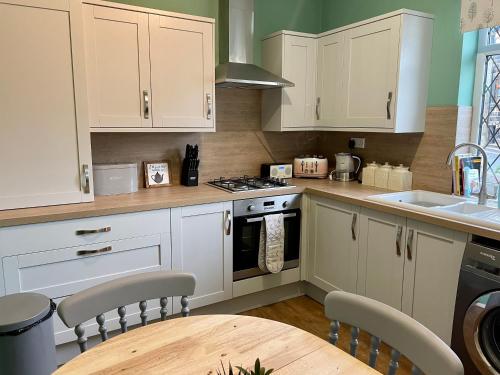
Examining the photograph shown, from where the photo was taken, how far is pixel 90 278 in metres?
2.18

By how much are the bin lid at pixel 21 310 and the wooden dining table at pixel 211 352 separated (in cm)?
63

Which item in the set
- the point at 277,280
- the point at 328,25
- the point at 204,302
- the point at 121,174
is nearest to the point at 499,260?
the point at 277,280

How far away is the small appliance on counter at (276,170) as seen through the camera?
3.27m

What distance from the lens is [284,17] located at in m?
3.36

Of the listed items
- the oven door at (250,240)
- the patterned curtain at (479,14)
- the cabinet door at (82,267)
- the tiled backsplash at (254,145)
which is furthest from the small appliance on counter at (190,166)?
the patterned curtain at (479,14)

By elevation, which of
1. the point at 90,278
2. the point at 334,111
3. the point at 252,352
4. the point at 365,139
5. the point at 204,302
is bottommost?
the point at 204,302

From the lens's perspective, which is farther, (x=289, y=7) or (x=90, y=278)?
(x=289, y=7)

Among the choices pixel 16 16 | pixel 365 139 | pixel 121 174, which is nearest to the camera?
pixel 16 16

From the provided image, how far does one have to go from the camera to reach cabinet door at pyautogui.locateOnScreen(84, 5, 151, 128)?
2.30 m

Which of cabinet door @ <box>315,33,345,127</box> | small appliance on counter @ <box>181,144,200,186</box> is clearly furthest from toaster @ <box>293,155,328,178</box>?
small appliance on counter @ <box>181,144,200,186</box>

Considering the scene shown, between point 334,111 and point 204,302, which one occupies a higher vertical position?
point 334,111

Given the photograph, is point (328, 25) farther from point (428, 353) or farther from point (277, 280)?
point (428, 353)

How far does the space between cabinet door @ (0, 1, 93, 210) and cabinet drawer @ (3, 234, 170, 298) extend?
312mm

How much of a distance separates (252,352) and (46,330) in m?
1.04
